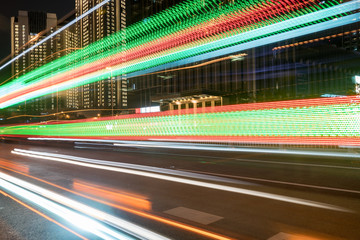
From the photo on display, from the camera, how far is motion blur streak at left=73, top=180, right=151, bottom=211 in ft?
17.8

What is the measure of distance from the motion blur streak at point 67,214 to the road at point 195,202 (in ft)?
0.09

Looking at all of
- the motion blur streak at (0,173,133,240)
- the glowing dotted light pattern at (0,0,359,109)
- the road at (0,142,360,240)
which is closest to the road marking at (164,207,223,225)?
the road at (0,142,360,240)

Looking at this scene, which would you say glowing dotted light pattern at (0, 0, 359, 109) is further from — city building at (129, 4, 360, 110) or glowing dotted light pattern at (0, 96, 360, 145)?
city building at (129, 4, 360, 110)

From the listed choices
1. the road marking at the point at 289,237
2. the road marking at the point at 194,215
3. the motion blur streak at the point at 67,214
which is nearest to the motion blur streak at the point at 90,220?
the motion blur streak at the point at 67,214

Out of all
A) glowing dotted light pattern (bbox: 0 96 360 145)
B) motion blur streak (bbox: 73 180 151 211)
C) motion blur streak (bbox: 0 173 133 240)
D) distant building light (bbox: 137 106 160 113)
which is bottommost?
motion blur streak (bbox: 73 180 151 211)

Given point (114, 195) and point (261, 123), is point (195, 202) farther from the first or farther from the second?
point (261, 123)

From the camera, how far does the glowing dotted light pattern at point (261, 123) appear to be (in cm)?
995

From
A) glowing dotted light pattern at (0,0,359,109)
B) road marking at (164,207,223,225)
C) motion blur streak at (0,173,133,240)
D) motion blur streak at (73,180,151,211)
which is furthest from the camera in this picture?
glowing dotted light pattern at (0,0,359,109)

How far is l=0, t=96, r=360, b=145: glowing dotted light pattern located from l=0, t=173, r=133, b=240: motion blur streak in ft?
28.0

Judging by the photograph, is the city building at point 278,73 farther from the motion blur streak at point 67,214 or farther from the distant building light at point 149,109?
the motion blur streak at point 67,214

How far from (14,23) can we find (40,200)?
82513 millimetres

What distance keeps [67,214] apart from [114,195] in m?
1.52

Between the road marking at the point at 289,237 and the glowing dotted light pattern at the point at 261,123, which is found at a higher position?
the glowing dotted light pattern at the point at 261,123

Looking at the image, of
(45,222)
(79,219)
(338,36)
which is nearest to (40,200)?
(45,222)
